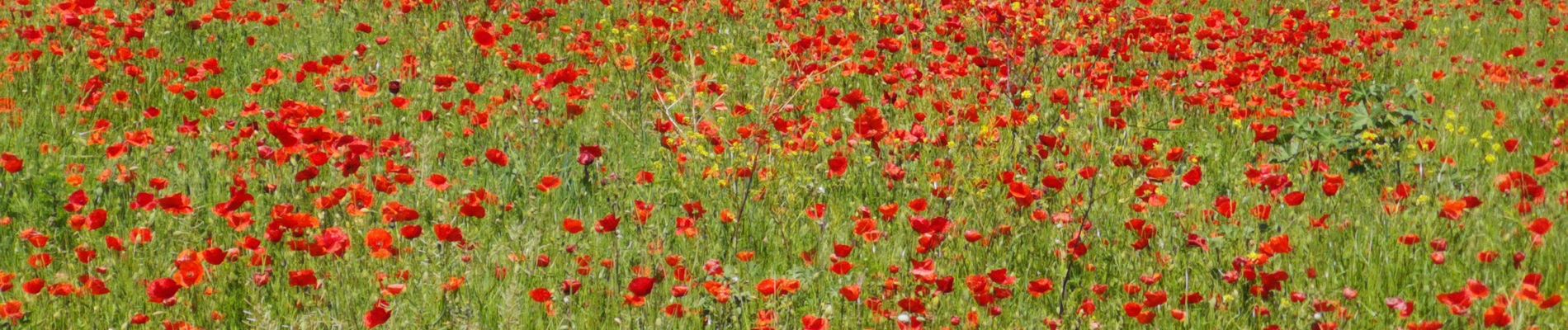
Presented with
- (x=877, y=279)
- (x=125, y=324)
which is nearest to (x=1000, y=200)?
(x=877, y=279)

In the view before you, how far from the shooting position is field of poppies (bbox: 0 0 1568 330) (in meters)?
3.02

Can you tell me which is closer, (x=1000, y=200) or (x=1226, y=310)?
(x=1226, y=310)

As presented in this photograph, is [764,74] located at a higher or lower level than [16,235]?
lower

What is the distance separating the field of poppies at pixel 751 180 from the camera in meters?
3.02

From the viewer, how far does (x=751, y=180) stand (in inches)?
136

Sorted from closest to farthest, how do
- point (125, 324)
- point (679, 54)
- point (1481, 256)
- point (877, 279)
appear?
point (125, 324) → point (1481, 256) → point (877, 279) → point (679, 54)

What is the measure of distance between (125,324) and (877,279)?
5.16 ft

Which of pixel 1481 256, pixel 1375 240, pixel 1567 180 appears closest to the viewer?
pixel 1481 256

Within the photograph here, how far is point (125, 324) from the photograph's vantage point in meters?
2.77

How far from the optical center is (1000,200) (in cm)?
373

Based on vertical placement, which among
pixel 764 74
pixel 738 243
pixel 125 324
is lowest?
pixel 764 74

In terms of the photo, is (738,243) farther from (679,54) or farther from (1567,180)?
(1567,180)

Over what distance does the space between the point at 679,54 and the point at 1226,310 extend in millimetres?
2830

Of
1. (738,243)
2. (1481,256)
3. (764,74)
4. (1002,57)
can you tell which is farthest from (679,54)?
(1481,256)
